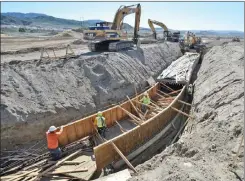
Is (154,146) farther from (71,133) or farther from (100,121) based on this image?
(71,133)

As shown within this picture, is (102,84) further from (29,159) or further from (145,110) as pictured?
(29,159)

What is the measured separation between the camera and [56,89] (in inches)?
486

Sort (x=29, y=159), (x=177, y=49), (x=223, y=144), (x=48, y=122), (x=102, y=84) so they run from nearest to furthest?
(x=223, y=144)
(x=29, y=159)
(x=48, y=122)
(x=102, y=84)
(x=177, y=49)

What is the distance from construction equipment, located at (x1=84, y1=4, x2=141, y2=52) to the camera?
17.1 metres

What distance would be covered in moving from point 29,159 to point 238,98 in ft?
28.3

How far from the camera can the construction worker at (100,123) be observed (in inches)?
385

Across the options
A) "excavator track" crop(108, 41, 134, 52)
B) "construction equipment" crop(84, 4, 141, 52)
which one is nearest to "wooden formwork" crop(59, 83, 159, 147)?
"construction equipment" crop(84, 4, 141, 52)

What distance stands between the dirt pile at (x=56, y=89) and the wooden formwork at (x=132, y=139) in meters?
3.57

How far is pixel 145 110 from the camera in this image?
12750mm

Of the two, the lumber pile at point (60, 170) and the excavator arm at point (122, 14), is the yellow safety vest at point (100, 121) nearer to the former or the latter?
the lumber pile at point (60, 170)

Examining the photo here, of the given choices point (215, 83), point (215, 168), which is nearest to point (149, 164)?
point (215, 168)

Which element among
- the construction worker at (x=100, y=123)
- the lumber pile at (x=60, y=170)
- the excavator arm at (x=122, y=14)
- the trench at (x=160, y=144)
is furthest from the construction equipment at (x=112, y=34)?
the lumber pile at (x=60, y=170)

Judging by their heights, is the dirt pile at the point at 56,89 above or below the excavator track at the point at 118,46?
below

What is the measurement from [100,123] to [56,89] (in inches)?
151
